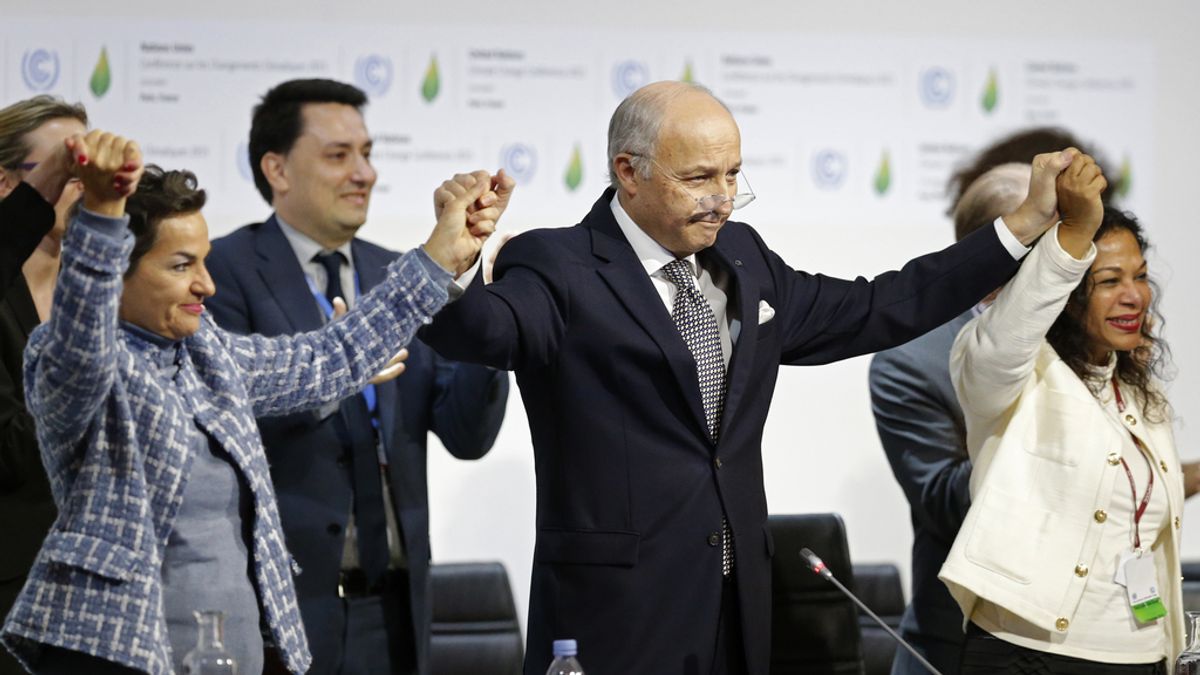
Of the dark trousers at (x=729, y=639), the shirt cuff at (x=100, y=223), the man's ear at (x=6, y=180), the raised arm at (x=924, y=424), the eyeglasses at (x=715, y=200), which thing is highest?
the man's ear at (x=6, y=180)

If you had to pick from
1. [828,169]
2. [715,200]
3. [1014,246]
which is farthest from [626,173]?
[828,169]

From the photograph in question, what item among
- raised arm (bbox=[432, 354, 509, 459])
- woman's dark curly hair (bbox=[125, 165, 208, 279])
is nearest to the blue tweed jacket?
woman's dark curly hair (bbox=[125, 165, 208, 279])

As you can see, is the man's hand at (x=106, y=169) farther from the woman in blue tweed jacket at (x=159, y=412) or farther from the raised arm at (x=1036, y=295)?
the raised arm at (x=1036, y=295)

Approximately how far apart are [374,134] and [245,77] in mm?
401

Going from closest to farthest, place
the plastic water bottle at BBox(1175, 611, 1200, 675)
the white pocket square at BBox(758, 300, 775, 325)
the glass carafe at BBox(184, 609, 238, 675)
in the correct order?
the glass carafe at BBox(184, 609, 238, 675) → the plastic water bottle at BBox(1175, 611, 1200, 675) → the white pocket square at BBox(758, 300, 775, 325)

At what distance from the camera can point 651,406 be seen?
2.48m

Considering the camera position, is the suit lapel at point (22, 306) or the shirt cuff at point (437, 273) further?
the suit lapel at point (22, 306)

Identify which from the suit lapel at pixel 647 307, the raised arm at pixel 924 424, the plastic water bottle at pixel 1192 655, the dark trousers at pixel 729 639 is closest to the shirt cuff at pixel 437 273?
the suit lapel at pixel 647 307

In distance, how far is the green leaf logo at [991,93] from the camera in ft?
15.6

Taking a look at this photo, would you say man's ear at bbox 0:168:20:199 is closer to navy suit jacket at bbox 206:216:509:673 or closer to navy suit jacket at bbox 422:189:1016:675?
navy suit jacket at bbox 206:216:509:673

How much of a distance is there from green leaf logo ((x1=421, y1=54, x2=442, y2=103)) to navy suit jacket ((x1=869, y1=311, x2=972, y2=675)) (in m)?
1.69

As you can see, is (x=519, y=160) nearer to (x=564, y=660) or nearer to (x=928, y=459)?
(x=928, y=459)

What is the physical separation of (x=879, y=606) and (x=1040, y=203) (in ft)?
7.12

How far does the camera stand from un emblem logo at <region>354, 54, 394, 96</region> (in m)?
4.44
